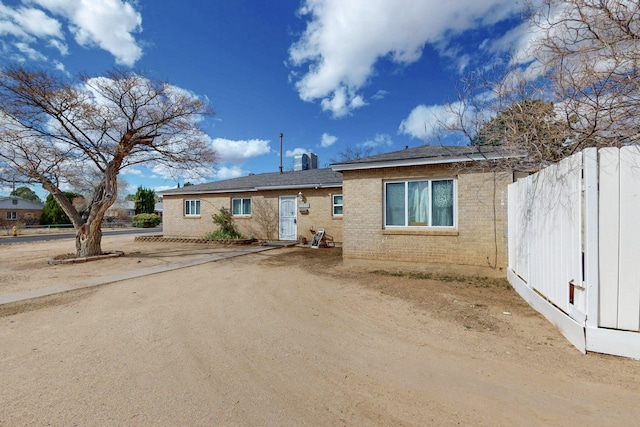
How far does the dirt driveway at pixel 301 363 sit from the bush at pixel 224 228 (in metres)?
9.87

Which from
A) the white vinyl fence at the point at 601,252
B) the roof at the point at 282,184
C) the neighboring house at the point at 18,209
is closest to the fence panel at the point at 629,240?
the white vinyl fence at the point at 601,252

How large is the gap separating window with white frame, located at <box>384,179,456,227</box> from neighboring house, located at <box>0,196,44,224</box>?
171ft

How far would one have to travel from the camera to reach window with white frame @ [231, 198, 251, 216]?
1605 centimetres

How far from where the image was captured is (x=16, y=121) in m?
9.95

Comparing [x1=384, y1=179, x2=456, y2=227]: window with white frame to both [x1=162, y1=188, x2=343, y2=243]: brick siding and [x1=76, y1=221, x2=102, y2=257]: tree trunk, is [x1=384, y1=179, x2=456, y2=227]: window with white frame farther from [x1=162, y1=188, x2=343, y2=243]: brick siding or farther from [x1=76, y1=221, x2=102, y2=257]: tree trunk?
[x1=76, y1=221, x2=102, y2=257]: tree trunk

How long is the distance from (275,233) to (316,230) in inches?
98.7

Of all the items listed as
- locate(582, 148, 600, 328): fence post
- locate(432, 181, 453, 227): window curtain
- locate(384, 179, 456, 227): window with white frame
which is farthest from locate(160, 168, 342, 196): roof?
locate(582, 148, 600, 328): fence post

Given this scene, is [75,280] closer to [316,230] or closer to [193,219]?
[316,230]

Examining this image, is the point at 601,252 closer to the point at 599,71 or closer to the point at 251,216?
the point at 599,71

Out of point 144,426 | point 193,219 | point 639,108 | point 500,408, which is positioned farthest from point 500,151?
point 193,219

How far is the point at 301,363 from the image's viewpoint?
3.20 metres

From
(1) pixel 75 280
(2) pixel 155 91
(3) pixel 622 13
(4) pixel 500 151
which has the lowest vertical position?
(1) pixel 75 280

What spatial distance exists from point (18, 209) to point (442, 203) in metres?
61.2

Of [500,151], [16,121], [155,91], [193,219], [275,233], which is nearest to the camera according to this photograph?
[500,151]
